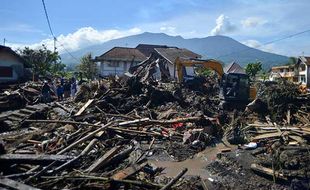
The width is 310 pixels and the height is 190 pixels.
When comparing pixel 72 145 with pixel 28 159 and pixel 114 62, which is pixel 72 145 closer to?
pixel 28 159

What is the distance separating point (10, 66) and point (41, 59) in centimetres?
1304

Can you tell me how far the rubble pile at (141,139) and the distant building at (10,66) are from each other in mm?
8595

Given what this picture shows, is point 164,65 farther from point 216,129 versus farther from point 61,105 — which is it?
point 216,129

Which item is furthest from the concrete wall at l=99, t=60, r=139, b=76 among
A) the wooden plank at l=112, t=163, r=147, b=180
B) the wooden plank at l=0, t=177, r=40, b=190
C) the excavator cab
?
the wooden plank at l=0, t=177, r=40, b=190

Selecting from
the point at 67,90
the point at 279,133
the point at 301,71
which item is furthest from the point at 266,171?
the point at 301,71

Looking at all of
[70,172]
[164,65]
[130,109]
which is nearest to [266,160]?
[70,172]

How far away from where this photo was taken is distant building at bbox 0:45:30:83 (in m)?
30.5

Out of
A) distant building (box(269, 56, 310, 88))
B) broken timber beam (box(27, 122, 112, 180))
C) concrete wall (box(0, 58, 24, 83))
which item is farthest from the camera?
distant building (box(269, 56, 310, 88))

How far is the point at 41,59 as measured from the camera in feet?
144

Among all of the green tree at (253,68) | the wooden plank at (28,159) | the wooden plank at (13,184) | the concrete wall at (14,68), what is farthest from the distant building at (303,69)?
the wooden plank at (13,184)

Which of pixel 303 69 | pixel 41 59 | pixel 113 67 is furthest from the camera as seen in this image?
pixel 303 69

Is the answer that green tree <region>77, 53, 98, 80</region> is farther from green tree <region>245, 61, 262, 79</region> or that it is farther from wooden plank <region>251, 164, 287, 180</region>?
wooden plank <region>251, 164, 287, 180</region>

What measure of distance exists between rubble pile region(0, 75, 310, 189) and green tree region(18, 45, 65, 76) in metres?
19.4

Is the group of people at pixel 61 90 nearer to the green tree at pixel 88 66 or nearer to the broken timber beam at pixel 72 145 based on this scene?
the broken timber beam at pixel 72 145
